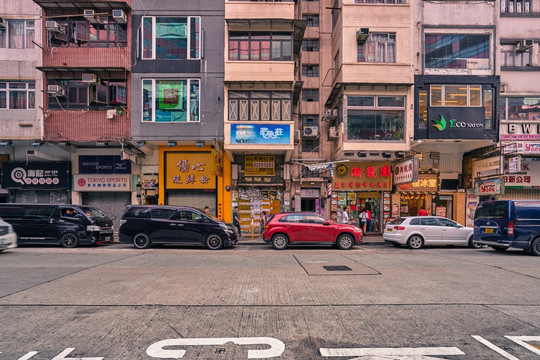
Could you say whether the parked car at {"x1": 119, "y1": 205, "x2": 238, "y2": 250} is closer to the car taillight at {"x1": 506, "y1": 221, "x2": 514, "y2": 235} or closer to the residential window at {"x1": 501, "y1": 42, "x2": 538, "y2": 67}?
the car taillight at {"x1": 506, "y1": 221, "x2": 514, "y2": 235}

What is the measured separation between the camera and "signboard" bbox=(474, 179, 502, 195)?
57.4 feet

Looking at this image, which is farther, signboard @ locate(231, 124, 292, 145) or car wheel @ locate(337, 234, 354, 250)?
signboard @ locate(231, 124, 292, 145)

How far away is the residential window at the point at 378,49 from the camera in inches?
722

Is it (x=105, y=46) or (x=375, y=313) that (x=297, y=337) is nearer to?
(x=375, y=313)

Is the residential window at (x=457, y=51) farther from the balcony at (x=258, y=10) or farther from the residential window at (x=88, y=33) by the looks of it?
the residential window at (x=88, y=33)

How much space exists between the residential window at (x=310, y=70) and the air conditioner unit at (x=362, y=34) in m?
4.56

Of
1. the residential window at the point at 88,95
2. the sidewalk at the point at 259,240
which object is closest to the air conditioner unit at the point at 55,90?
the residential window at the point at 88,95

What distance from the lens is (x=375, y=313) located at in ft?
16.7

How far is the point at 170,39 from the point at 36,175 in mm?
11442

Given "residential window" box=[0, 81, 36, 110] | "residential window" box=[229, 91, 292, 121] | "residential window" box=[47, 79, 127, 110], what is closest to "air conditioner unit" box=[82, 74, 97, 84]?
"residential window" box=[47, 79, 127, 110]

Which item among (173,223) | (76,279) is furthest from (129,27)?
(76,279)

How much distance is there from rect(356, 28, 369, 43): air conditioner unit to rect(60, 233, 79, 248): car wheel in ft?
55.9

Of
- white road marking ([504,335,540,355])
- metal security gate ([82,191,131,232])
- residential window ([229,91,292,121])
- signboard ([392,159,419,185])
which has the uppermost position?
residential window ([229,91,292,121])

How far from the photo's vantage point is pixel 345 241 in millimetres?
14273
